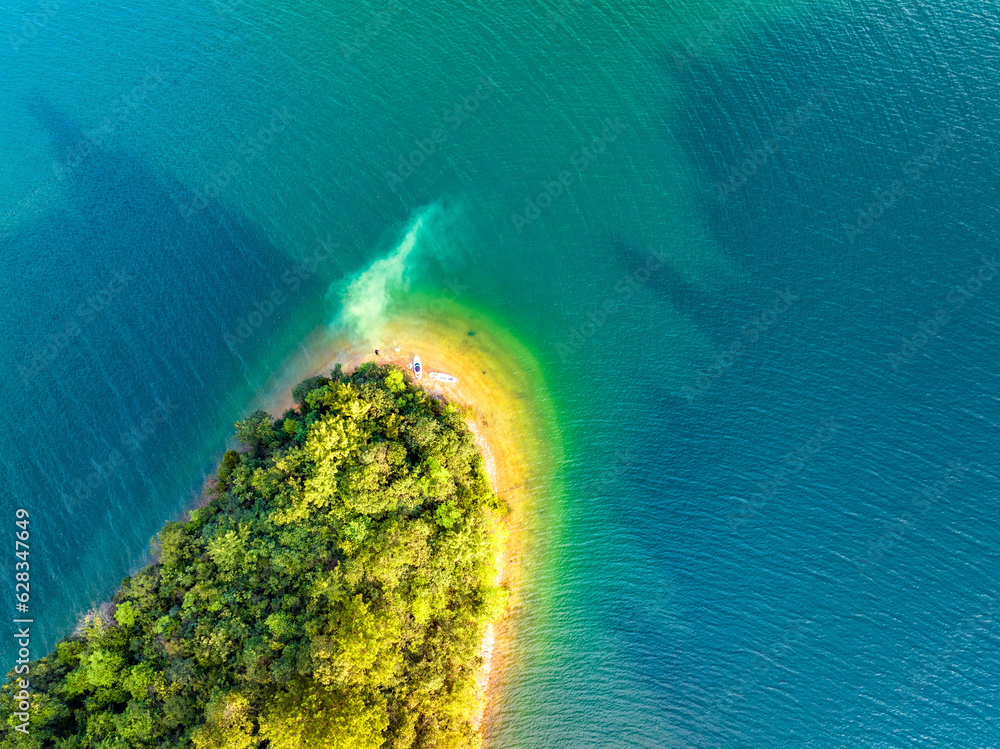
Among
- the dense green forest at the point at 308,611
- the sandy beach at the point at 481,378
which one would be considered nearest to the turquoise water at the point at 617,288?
the sandy beach at the point at 481,378

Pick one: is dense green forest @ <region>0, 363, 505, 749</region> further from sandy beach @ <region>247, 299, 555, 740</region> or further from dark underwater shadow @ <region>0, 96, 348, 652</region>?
dark underwater shadow @ <region>0, 96, 348, 652</region>

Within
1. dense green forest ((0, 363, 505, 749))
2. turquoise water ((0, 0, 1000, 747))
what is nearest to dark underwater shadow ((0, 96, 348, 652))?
turquoise water ((0, 0, 1000, 747))

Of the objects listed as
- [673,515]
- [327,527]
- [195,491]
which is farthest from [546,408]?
[195,491]

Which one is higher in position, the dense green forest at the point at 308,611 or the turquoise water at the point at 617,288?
the turquoise water at the point at 617,288

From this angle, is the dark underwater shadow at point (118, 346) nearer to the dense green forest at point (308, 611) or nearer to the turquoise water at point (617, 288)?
the turquoise water at point (617, 288)

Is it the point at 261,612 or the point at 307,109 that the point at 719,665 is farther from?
the point at 307,109

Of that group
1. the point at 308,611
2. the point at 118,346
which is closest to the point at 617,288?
the point at 308,611
